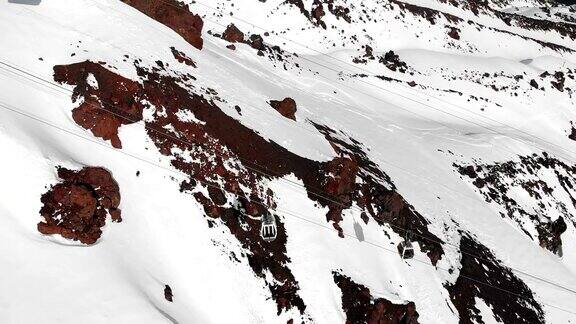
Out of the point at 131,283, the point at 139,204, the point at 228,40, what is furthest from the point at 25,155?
the point at 228,40

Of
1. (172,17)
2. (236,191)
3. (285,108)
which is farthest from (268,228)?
(172,17)

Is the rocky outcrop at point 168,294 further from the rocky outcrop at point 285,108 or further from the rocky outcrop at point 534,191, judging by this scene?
the rocky outcrop at point 534,191

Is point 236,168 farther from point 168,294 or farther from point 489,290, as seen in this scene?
point 489,290

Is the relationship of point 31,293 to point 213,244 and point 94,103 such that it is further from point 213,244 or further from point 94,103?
point 94,103

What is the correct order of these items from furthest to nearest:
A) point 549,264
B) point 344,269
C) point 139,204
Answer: point 549,264 → point 344,269 → point 139,204

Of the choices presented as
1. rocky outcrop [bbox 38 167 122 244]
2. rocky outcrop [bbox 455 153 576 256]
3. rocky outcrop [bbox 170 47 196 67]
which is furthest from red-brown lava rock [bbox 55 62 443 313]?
rocky outcrop [bbox 455 153 576 256]

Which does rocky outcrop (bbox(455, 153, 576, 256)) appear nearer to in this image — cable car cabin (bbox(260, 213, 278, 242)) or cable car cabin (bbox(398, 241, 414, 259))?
cable car cabin (bbox(398, 241, 414, 259))
